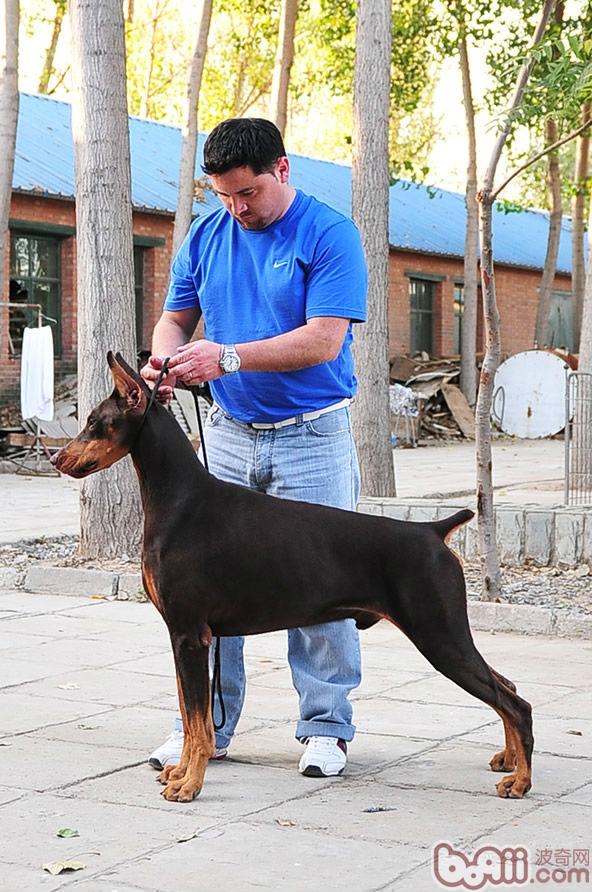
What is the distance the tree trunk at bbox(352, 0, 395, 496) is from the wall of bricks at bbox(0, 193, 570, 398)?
12.0 meters

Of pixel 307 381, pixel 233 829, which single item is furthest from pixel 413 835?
pixel 307 381

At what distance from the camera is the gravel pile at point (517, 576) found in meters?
8.62

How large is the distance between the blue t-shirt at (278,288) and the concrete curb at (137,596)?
342cm

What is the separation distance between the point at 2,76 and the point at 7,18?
694 mm

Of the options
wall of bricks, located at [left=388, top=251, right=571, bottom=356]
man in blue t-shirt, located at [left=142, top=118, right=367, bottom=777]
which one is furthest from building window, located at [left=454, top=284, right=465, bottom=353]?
man in blue t-shirt, located at [left=142, top=118, right=367, bottom=777]

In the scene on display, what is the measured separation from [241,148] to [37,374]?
15.0 m

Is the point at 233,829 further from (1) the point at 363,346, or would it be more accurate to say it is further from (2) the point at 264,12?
(2) the point at 264,12

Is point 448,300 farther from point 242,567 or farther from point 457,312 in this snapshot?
point 242,567

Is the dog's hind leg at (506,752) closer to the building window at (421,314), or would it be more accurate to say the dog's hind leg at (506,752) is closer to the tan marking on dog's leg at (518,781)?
the tan marking on dog's leg at (518,781)

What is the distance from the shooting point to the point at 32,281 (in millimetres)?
24188

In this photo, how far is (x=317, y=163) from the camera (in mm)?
36125

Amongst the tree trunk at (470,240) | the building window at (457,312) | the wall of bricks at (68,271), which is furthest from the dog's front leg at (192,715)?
the building window at (457,312)

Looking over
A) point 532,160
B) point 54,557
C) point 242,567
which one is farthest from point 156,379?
point 54,557

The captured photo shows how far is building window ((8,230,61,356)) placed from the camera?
2392 centimetres
